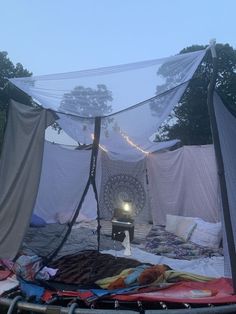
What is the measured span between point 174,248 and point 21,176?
274 cm

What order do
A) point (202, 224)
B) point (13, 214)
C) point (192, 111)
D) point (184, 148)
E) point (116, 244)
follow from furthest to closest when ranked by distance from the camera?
point (192, 111) < point (184, 148) < point (202, 224) < point (116, 244) < point (13, 214)

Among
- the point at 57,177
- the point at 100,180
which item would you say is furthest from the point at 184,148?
the point at 57,177

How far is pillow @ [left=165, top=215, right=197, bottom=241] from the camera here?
6.16m

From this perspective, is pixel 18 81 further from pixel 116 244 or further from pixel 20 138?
pixel 116 244

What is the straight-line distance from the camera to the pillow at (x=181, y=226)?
616cm

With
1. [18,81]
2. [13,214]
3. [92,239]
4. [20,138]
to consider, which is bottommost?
[92,239]

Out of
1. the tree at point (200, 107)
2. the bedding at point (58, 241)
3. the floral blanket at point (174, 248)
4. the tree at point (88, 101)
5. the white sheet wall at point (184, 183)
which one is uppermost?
the tree at point (200, 107)

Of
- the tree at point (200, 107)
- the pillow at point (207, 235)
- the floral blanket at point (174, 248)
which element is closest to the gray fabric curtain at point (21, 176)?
the floral blanket at point (174, 248)

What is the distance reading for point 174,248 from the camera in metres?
5.35

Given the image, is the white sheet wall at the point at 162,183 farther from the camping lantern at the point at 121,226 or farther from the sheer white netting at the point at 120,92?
the sheer white netting at the point at 120,92

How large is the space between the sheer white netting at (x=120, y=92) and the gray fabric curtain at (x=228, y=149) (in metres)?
0.46

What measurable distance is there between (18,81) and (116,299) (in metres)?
2.49

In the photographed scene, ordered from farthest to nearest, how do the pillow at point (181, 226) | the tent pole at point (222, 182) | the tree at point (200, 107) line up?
the tree at point (200, 107) → the pillow at point (181, 226) → the tent pole at point (222, 182)

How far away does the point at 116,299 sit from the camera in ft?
8.34
